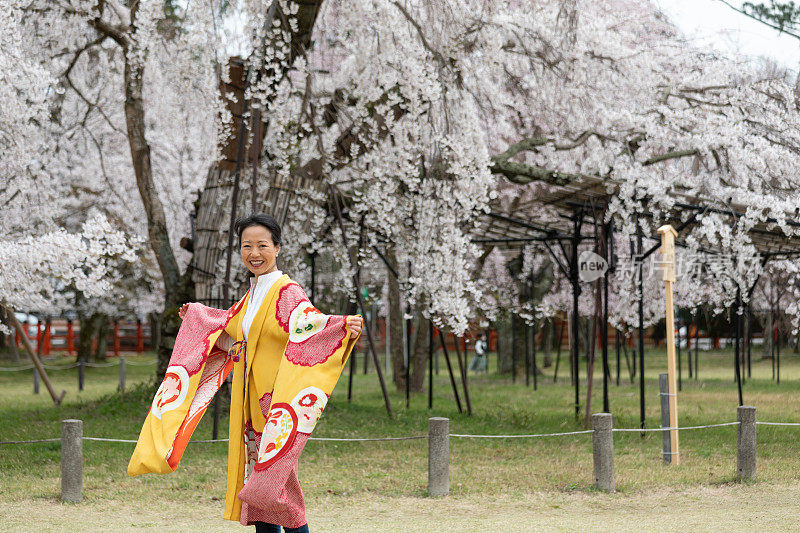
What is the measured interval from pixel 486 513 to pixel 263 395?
317cm

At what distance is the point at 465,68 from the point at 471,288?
2724 mm

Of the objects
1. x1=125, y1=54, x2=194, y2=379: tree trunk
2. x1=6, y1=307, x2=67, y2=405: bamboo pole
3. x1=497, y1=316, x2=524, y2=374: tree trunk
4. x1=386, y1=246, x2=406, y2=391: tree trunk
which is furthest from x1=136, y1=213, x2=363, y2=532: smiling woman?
x1=497, y1=316, x2=524, y2=374: tree trunk

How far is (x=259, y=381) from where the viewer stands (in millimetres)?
3764

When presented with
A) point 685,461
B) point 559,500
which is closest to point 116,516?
point 559,500

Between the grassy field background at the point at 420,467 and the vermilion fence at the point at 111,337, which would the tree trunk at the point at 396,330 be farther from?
the vermilion fence at the point at 111,337

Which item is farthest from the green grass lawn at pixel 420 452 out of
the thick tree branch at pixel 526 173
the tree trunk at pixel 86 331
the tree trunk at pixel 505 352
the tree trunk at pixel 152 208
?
the tree trunk at pixel 86 331

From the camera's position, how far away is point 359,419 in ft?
38.3

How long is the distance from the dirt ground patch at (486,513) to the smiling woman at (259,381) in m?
2.32

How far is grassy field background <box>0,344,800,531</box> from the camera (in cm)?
662

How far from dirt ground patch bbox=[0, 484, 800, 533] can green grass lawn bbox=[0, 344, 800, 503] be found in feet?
0.82

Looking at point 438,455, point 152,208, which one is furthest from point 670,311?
point 152,208

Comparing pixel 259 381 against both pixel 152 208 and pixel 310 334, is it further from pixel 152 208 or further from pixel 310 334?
pixel 152 208

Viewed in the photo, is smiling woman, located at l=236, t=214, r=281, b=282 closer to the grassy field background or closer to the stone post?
the grassy field background

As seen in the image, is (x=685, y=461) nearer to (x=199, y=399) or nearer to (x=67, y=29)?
(x=199, y=399)
